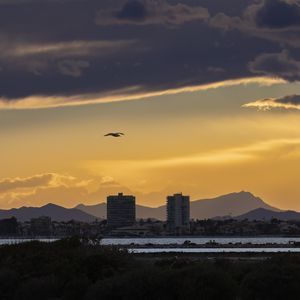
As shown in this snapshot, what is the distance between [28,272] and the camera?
47781 millimetres

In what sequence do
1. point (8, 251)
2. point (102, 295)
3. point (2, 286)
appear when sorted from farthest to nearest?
1. point (8, 251)
2. point (2, 286)
3. point (102, 295)

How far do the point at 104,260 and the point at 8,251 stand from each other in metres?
6.54

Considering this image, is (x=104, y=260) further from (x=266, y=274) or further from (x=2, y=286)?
(x=266, y=274)

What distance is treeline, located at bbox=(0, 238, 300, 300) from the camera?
4306cm

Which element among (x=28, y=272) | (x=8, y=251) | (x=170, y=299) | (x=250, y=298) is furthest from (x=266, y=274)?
(x=8, y=251)

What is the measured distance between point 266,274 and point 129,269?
258 inches

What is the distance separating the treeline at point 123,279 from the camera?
43.1 meters

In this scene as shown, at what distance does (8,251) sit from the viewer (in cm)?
5206

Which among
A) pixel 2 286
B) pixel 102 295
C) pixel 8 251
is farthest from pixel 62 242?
pixel 102 295

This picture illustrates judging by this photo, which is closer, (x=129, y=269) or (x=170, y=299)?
(x=170, y=299)

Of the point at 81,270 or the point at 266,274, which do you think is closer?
the point at 266,274

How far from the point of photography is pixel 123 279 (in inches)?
1698

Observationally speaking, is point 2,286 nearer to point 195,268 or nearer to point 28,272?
point 28,272

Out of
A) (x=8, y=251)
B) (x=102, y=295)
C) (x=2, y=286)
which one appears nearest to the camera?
(x=102, y=295)
